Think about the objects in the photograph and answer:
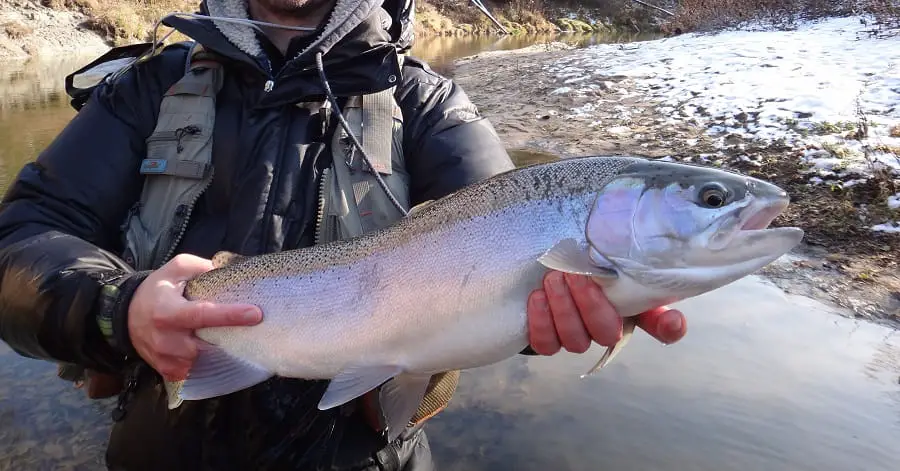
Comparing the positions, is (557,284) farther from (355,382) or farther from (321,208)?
(321,208)

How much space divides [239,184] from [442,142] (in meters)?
0.76

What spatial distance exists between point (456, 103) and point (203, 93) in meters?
0.96

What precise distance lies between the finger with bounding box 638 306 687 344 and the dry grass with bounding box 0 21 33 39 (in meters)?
20.1

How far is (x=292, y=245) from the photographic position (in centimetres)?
239

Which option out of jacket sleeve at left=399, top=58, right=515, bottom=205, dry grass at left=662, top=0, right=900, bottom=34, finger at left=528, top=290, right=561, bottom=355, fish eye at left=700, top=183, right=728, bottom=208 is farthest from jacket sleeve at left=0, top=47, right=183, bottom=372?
dry grass at left=662, top=0, right=900, bottom=34

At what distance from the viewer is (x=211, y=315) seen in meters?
1.90

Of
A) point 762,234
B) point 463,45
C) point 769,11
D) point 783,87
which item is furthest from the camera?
point 463,45

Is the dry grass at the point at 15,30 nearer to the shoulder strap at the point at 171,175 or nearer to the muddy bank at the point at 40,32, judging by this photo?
the muddy bank at the point at 40,32

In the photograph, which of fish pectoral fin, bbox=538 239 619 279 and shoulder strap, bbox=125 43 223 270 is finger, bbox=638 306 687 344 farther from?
shoulder strap, bbox=125 43 223 270

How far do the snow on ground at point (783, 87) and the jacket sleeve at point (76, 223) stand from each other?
5923mm

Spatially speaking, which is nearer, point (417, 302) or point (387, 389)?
point (417, 302)

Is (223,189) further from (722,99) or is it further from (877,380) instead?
(722,99)

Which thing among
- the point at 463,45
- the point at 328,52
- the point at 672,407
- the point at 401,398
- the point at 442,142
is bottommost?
the point at 463,45

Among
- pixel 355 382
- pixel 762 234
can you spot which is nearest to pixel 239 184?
pixel 355 382
